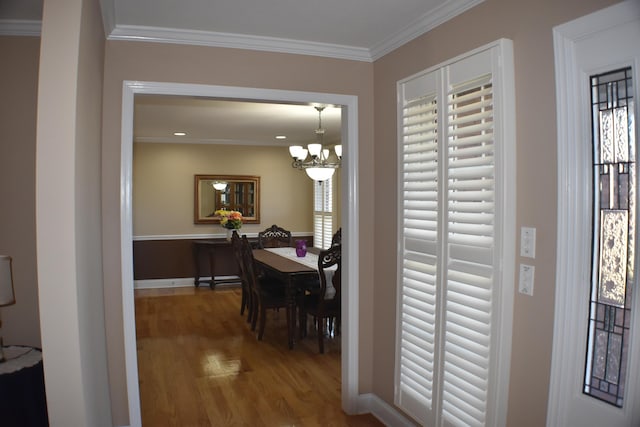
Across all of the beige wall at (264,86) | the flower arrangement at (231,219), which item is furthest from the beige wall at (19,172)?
the flower arrangement at (231,219)

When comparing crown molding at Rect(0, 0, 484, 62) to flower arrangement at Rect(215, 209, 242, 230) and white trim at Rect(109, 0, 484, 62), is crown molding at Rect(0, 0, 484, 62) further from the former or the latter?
flower arrangement at Rect(215, 209, 242, 230)

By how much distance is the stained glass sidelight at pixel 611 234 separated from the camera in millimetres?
1539

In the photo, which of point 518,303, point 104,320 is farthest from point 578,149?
point 104,320

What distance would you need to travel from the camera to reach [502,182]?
1976mm

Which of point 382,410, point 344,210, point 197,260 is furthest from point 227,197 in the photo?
point 382,410

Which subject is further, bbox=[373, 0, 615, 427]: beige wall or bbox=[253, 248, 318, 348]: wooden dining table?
bbox=[253, 248, 318, 348]: wooden dining table

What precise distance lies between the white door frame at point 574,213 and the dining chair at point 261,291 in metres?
3.19

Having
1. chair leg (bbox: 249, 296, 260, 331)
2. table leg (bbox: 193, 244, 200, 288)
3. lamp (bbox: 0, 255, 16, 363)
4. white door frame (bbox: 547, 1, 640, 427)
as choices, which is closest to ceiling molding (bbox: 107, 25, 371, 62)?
lamp (bbox: 0, 255, 16, 363)

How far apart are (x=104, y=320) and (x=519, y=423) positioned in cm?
218

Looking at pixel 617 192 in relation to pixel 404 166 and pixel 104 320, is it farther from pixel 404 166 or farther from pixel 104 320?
pixel 104 320

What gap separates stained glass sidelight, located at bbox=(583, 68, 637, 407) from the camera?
1539 millimetres

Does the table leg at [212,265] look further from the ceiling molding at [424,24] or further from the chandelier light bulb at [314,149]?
the ceiling molding at [424,24]

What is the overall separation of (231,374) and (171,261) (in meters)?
4.29

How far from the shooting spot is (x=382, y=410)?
3041mm
